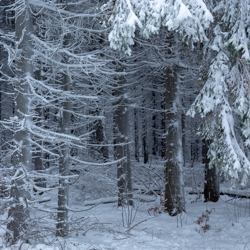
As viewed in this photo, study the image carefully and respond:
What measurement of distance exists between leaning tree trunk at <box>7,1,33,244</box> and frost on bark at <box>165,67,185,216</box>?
4.80 metres

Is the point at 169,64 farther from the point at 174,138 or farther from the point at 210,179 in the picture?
the point at 210,179

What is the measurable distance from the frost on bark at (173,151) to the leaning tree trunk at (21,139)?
480 cm

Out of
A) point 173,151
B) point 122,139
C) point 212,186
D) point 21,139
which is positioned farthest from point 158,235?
point 212,186

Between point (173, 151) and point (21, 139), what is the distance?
Answer: 5022 millimetres

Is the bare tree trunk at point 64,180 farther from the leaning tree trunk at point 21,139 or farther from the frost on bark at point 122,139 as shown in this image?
the frost on bark at point 122,139

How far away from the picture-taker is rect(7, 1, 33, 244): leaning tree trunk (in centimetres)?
516

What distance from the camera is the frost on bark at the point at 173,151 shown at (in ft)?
28.6

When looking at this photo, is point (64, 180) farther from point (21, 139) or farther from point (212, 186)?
point (212, 186)

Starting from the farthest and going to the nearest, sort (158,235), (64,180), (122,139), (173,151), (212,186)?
(212,186), (122,139), (173,151), (158,235), (64,180)

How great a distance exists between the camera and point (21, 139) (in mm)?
5402

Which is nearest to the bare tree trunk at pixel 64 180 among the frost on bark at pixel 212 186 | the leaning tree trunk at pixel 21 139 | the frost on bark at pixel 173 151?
the leaning tree trunk at pixel 21 139

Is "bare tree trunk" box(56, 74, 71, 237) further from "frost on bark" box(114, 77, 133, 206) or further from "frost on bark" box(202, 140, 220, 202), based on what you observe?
"frost on bark" box(202, 140, 220, 202)

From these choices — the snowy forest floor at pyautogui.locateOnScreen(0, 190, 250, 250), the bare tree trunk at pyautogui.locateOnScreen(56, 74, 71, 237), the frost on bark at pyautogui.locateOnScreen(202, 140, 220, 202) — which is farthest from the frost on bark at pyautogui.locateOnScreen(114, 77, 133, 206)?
the frost on bark at pyautogui.locateOnScreen(202, 140, 220, 202)

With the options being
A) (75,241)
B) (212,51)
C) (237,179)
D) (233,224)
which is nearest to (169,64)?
(212,51)
